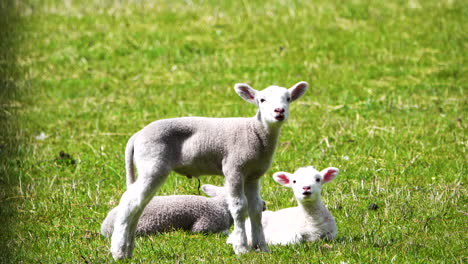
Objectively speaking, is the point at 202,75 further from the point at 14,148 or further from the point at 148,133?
the point at 148,133

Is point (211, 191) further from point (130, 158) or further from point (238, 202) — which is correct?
point (238, 202)

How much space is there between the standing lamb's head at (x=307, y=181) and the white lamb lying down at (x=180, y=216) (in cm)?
84

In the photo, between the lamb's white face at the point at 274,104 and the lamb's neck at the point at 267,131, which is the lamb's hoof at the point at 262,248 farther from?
the lamb's white face at the point at 274,104

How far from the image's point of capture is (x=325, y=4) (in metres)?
16.4

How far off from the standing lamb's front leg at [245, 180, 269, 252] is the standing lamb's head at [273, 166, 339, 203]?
1.74 ft

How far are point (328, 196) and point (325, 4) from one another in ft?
30.5

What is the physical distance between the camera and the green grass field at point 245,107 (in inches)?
264

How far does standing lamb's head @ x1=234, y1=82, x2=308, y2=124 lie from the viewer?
19.2 ft

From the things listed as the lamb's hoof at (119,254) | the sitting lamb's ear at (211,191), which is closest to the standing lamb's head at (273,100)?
the lamb's hoof at (119,254)

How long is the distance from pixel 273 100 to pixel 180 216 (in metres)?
1.82

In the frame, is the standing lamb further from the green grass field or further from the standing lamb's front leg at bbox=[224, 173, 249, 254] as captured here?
the green grass field

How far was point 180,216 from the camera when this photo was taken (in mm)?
7203

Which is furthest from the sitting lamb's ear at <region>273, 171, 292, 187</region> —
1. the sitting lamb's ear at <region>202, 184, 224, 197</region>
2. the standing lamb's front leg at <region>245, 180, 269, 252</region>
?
the sitting lamb's ear at <region>202, 184, 224, 197</region>

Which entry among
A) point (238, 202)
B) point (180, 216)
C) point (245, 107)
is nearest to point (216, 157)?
point (238, 202)
